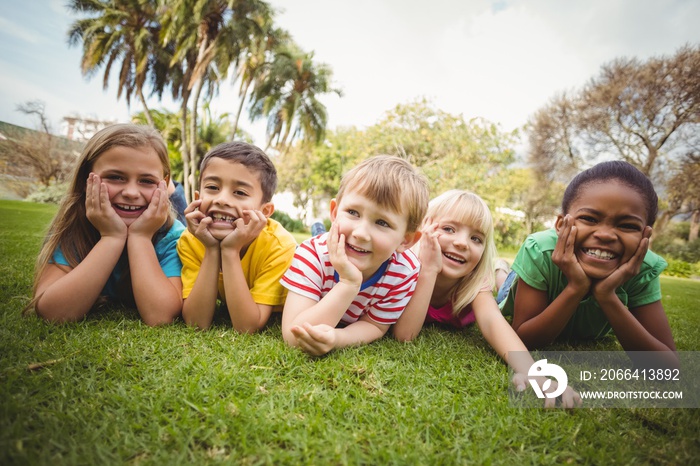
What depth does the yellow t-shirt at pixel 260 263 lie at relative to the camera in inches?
97.0

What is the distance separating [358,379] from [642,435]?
1278mm

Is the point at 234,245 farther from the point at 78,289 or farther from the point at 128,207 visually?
the point at 78,289

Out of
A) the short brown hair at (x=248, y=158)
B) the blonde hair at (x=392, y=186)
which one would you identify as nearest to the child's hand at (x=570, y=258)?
the blonde hair at (x=392, y=186)

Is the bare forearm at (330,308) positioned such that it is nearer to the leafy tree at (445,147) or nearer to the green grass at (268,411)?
the green grass at (268,411)

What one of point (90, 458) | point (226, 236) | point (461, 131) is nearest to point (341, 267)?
point (226, 236)

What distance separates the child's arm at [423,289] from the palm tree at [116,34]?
23.8 m

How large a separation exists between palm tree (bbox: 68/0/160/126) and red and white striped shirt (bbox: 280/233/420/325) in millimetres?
23541

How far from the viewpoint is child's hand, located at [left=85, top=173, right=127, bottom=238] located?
7.39 ft

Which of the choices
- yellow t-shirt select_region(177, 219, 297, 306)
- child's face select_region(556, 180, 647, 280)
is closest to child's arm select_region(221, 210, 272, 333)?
yellow t-shirt select_region(177, 219, 297, 306)

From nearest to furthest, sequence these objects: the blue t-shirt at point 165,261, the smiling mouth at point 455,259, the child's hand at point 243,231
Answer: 1. the child's hand at point 243,231
2. the blue t-shirt at point 165,261
3. the smiling mouth at point 455,259

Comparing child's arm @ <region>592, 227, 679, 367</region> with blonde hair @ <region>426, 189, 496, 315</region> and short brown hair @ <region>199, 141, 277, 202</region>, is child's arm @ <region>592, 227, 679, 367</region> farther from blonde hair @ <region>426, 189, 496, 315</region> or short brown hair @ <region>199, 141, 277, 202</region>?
short brown hair @ <region>199, 141, 277, 202</region>

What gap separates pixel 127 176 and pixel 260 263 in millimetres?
1079

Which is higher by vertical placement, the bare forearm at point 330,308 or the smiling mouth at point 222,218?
the smiling mouth at point 222,218

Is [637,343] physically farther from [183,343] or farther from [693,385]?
[183,343]
